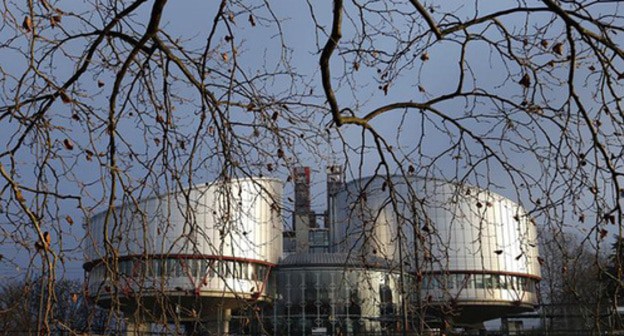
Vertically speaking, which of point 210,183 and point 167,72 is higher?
point 167,72

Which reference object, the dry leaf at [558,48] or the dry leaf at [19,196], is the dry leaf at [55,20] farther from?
the dry leaf at [558,48]

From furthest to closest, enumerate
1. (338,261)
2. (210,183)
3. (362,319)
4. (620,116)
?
(338,261)
(362,319)
(210,183)
(620,116)

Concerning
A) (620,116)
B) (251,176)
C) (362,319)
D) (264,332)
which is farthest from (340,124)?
(362,319)

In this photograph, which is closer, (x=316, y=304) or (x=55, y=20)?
(x=55, y=20)

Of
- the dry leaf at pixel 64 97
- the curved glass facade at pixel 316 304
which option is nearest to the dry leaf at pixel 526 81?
the dry leaf at pixel 64 97

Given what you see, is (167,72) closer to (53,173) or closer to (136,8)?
(136,8)

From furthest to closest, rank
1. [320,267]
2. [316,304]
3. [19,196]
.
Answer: [320,267], [316,304], [19,196]

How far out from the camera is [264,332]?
10.4 ft

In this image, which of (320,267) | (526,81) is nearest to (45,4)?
(526,81)

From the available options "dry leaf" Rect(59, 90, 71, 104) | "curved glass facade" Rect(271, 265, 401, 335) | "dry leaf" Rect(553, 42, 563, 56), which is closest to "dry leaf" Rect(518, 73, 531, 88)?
"dry leaf" Rect(553, 42, 563, 56)

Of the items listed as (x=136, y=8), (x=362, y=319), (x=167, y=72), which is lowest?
(x=362, y=319)

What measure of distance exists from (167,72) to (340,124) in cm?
94

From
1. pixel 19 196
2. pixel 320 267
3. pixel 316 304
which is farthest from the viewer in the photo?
pixel 320 267

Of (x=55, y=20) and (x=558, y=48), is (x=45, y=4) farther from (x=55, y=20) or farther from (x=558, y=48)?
(x=558, y=48)
